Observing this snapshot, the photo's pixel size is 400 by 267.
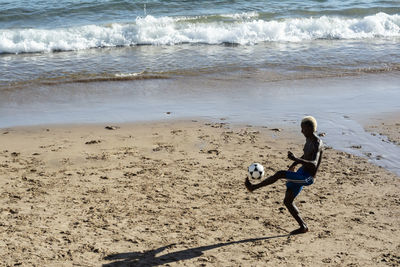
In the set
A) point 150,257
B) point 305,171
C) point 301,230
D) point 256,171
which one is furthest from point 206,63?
Answer: point 150,257

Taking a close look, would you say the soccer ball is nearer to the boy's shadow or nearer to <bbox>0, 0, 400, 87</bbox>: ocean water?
the boy's shadow

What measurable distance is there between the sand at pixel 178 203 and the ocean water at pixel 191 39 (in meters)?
4.52

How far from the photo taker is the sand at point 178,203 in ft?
18.1

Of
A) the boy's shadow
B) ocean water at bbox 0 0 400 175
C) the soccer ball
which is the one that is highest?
ocean water at bbox 0 0 400 175

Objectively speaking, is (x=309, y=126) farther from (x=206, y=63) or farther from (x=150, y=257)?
(x=206, y=63)

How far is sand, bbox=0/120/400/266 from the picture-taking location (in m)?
5.52

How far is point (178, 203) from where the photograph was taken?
Answer: 6633mm

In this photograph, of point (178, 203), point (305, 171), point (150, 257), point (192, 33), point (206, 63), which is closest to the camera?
point (150, 257)

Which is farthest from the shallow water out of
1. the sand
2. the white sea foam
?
the white sea foam

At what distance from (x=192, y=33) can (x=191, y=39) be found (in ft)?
1.01

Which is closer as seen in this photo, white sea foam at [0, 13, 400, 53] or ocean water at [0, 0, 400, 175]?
ocean water at [0, 0, 400, 175]

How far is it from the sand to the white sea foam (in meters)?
8.49

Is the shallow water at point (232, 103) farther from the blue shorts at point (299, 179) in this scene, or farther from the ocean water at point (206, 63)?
the blue shorts at point (299, 179)

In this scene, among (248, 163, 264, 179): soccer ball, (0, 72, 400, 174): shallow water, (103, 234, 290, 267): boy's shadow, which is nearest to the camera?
(103, 234, 290, 267): boy's shadow
